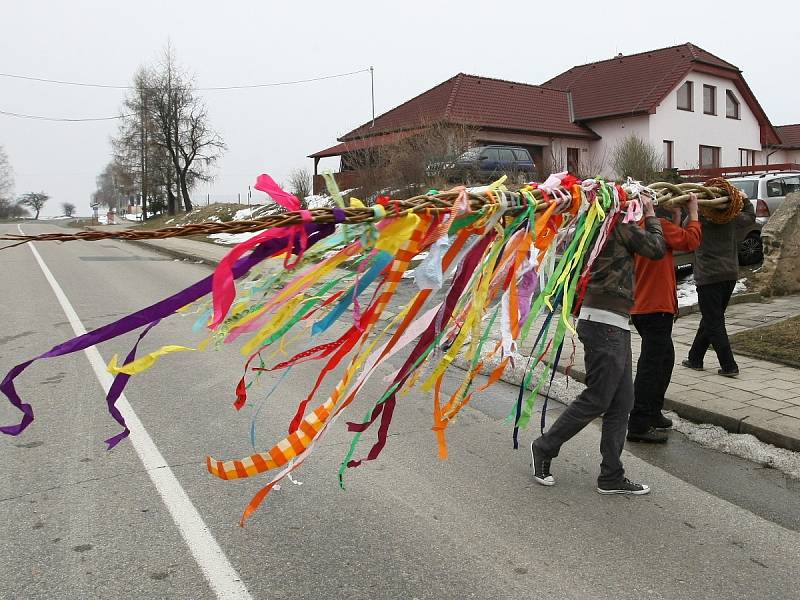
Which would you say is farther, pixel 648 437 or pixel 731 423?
pixel 731 423

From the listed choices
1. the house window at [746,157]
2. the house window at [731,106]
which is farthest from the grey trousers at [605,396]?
the house window at [746,157]

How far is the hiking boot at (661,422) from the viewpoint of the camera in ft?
16.3

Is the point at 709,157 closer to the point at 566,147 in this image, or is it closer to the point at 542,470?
the point at 566,147

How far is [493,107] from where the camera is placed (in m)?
29.8

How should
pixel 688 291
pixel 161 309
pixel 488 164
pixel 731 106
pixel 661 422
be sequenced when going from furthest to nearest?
1. pixel 731 106
2. pixel 488 164
3. pixel 688 291
4. pixel 661 422
5. pixel 161 309

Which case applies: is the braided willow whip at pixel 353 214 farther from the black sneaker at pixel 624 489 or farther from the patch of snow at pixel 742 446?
the patch of snow at pixel 742 446

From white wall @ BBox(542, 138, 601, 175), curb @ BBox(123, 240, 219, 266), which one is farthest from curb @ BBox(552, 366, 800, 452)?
white wall @ BBox(542, 138, 601, 175)

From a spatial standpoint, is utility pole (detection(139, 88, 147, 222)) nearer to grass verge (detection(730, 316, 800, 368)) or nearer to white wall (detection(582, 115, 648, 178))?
white wall (detection(582, 115, 648, 178))

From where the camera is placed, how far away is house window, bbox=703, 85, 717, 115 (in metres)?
33.9

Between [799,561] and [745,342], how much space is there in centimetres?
435

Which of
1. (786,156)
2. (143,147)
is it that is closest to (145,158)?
(143,147)

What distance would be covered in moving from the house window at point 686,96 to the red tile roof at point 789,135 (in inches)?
356

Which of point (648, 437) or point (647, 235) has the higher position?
point (647, 235)

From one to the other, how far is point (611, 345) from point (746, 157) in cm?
3725
